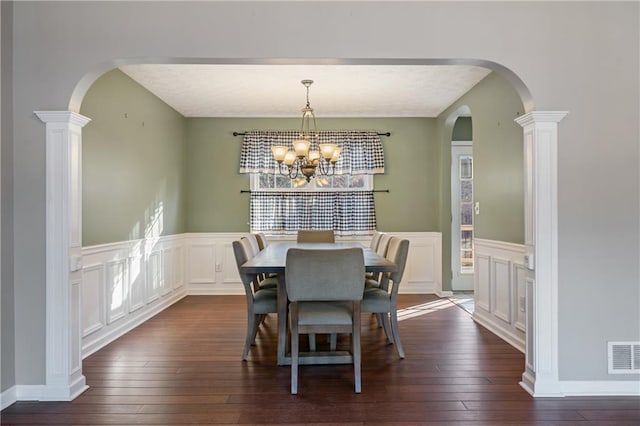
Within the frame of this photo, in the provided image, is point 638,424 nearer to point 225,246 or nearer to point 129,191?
point 129,191

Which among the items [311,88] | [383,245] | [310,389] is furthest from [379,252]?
[311,88]

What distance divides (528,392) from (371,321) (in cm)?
194

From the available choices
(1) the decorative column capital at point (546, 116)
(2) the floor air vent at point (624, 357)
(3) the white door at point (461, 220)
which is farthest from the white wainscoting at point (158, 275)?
(1) the decorative column capital at point (546, 116)

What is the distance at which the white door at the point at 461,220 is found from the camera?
20.4 ft

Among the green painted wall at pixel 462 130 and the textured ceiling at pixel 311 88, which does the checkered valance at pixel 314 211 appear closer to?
the textured ceiling at pixel 311 88

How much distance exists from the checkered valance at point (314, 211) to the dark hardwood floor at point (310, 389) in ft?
7.40

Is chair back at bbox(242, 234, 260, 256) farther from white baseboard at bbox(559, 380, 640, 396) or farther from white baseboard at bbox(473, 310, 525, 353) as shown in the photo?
white baseboard at bbox(559, 380, 640, 396)

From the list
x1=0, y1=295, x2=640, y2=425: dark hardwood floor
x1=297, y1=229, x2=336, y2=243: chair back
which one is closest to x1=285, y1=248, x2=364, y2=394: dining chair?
x1=0, y1=295, x2=640, y2=425: dark hardwood floor

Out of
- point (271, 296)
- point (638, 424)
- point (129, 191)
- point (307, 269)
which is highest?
point (129, 191)

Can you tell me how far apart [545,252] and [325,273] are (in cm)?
138

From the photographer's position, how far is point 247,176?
6.22m

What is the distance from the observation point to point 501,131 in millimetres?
4090

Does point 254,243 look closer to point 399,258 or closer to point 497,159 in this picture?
point 399,258

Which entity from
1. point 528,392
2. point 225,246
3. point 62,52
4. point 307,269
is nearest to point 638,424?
point 528,392
